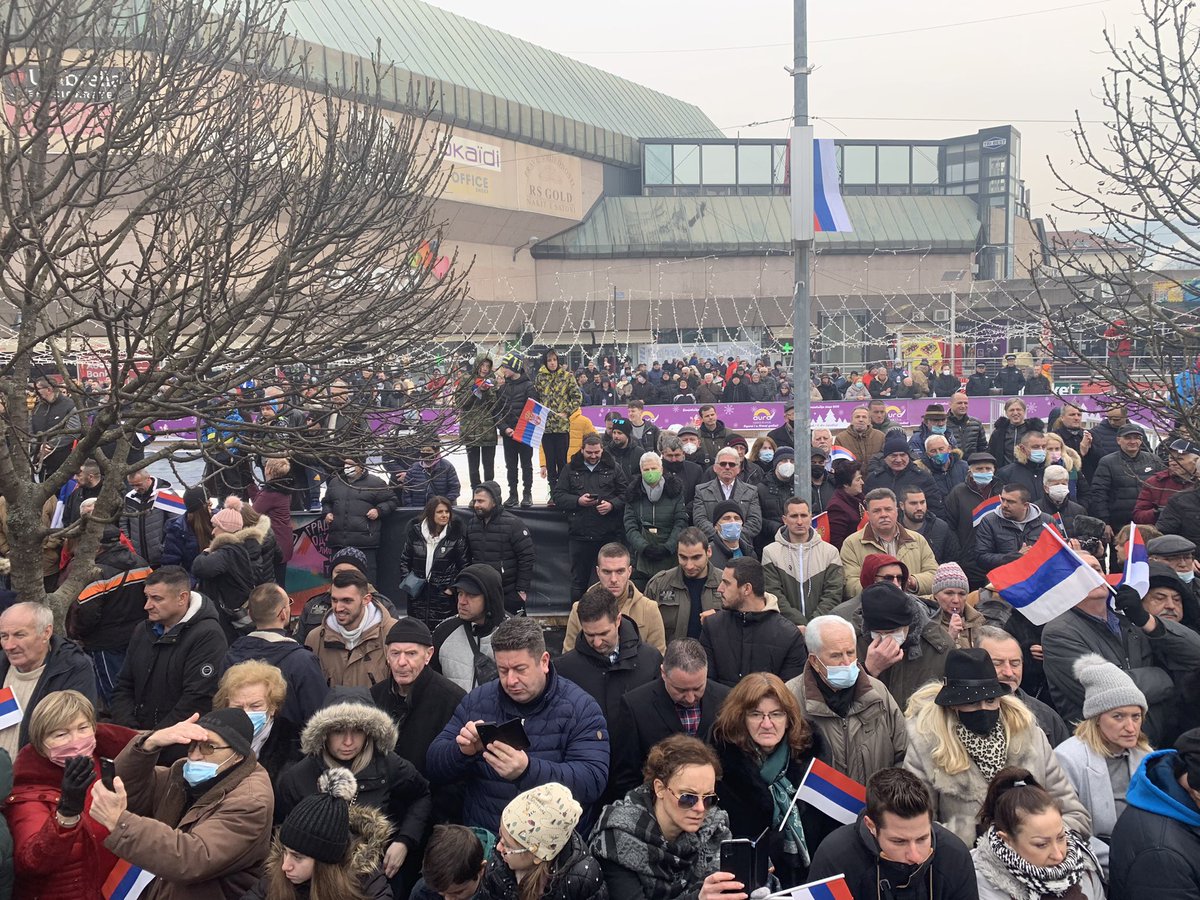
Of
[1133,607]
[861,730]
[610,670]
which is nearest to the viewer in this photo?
[861,730]

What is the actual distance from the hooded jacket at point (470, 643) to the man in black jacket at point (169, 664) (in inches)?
46.9

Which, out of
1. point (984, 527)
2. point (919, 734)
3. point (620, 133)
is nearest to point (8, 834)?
point (919, 734)

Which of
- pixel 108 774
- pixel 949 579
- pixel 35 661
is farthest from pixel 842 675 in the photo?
pixel 35 661

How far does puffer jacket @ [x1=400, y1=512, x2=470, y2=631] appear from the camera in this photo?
8070 millimetres

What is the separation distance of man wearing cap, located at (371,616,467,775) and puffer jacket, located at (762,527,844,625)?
2.96m

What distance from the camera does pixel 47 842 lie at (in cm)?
386

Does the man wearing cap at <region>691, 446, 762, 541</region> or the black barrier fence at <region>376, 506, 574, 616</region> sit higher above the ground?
the man wearing cap at <region>691, 446, 762, 541</region>

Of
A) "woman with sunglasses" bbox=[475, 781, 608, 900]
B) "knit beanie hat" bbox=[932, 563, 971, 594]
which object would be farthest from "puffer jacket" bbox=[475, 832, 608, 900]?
"knit beanie hat" bbox=[932, 563, 971, 594]

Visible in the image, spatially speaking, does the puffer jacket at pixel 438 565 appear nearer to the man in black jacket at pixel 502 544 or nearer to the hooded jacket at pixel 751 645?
the man in black jacket at pixel 502 544

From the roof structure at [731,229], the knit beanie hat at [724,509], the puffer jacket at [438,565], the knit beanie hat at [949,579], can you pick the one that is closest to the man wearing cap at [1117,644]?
the knit beanie hat at [949,579]

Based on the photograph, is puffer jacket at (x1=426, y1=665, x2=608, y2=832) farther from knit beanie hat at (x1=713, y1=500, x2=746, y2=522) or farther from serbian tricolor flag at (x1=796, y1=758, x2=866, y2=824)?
knit beanie hat at (x1=713, y1=500, x2=746, y2=522)

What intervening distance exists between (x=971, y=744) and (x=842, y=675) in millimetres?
607

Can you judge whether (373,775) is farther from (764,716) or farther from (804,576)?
(804,576)

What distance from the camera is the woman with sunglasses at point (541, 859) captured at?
3.58 m
